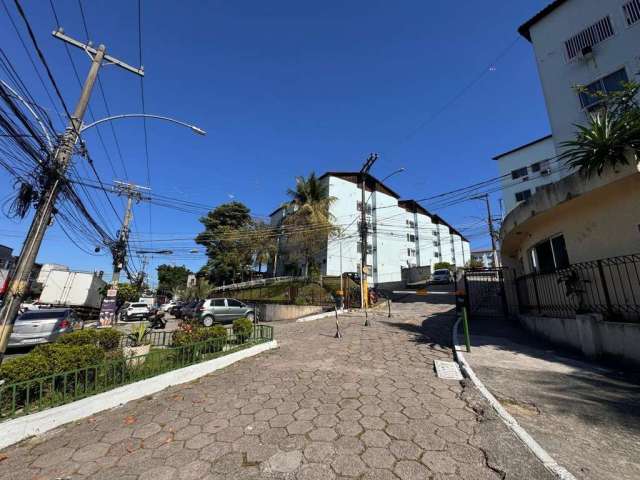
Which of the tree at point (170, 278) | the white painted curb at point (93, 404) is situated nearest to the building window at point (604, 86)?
the white painted curb at point (93, 404)

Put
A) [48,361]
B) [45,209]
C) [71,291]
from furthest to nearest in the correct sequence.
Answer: [71,291] → [45,209] → [48,361]

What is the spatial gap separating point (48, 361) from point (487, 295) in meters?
20.2

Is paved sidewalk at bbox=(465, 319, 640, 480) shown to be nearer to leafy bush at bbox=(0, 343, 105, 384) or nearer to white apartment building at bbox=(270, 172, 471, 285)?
leafy bush at bbox=(0, 343, 105, 384)

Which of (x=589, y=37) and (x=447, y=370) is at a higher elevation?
(x=589, y=37)

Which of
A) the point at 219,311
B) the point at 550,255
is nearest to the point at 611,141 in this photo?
the point at 550,255

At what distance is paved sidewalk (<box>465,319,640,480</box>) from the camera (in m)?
2.93

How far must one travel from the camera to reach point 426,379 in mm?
5574

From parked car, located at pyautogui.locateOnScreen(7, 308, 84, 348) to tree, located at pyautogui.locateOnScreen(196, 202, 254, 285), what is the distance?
25649 mm

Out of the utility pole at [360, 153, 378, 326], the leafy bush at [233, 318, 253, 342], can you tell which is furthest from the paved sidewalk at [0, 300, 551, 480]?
the utility pole at [360, 153, 378, 326]

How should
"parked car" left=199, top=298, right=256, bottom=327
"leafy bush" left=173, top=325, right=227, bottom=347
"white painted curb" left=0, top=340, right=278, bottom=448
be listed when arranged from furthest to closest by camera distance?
"parked car" left=199, top=298, right=256, bottom=327, "leafy bush" left=173, top=325, right=227, bottom=347, "white painted curb" left=0, top=340, right=278, bottom=448

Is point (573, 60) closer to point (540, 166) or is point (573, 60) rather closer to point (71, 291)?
point (540, 166)

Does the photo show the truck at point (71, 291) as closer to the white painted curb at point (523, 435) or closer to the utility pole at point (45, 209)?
the utility pole at point (45, 209)

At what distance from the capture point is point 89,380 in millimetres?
4898

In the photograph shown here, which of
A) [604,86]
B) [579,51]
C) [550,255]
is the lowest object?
[550,255]
